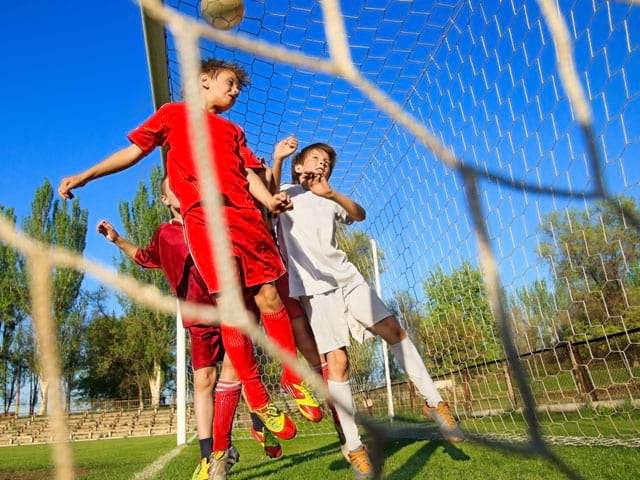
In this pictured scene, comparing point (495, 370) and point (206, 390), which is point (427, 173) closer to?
point (495, 370)

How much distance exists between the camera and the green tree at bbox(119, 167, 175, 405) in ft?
63.1

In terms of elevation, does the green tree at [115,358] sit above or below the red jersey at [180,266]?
above

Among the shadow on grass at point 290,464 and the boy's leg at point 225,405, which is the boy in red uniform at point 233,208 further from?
the shadow on grass at point 290,464

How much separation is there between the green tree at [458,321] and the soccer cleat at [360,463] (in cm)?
119

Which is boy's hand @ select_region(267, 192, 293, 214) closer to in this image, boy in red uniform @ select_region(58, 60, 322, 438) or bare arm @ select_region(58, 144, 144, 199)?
boy in red uniform @ select_region(58, 60, 322, 438)

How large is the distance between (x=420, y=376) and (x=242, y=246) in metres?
0.97

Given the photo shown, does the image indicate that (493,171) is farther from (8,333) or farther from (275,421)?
(8,333)

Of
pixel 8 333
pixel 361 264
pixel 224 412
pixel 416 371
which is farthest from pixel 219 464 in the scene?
pixel 8 333

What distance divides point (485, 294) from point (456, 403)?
3.28 ft

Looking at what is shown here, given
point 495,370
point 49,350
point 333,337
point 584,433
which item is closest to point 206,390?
point 333,337

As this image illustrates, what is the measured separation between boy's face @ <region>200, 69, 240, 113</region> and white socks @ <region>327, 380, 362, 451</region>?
3.91 ft

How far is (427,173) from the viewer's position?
3402 mm

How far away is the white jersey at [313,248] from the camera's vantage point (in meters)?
2.41

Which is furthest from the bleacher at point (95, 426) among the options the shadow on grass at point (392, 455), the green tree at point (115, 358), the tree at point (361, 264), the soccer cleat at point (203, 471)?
the soccer cleat at point (203, 471)
